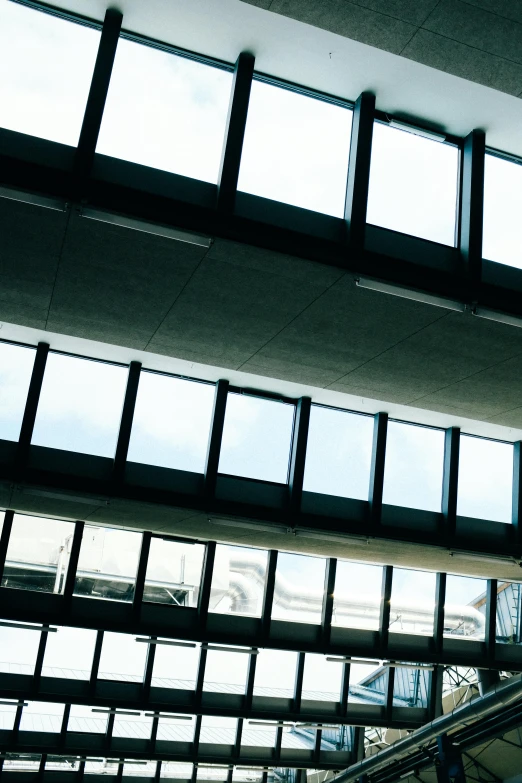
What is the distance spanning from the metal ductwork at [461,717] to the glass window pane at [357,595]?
574cm

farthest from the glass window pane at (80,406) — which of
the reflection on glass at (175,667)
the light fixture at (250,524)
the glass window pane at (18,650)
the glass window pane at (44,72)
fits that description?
the reflection on glass at (175,667)

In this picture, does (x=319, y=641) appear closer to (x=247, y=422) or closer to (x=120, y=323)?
(x=247, y=422)

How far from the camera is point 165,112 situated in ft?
40.2

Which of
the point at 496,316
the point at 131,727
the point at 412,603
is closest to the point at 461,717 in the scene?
the point at 412,603

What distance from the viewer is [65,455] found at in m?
18.9

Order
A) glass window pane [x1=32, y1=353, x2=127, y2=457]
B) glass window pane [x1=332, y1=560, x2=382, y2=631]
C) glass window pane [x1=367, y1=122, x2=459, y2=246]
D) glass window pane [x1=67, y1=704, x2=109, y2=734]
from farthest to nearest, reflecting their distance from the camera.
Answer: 1. glass window pane [x1=67, y1=704, x2=109, y2=734]
2. glass window pane [x1=332, y1=560, x2=382, y2=631]
3. glass window pane [x1=32, y1=353, x2=127, y2=457]
4. glass window pane [x1=367, y1=122, x2=459, y2=246]

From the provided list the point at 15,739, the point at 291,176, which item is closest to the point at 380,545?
the point at 291,176

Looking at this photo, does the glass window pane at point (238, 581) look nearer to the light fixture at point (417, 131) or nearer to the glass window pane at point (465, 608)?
the glass window pane at point (465, 608)

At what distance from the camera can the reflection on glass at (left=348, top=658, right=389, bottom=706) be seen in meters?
29.0

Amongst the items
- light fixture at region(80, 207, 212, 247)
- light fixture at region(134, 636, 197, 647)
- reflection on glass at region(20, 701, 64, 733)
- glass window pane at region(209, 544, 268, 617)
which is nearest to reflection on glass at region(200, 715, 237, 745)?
reflection on glass at region(20, 701, 64, 733)

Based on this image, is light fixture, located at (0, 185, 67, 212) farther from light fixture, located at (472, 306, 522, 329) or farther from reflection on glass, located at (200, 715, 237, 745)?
reflection on glass, located at (200, 715, 237, 745)

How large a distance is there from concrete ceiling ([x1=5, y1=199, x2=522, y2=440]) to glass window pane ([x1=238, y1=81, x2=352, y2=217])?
1.59 meters

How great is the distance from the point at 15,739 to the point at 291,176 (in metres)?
25.5

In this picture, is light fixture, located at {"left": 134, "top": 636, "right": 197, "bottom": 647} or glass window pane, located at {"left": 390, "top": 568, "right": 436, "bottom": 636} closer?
light fixture, located at {"left": 134, "top": 636, "right": 197, "bottom": 647}
